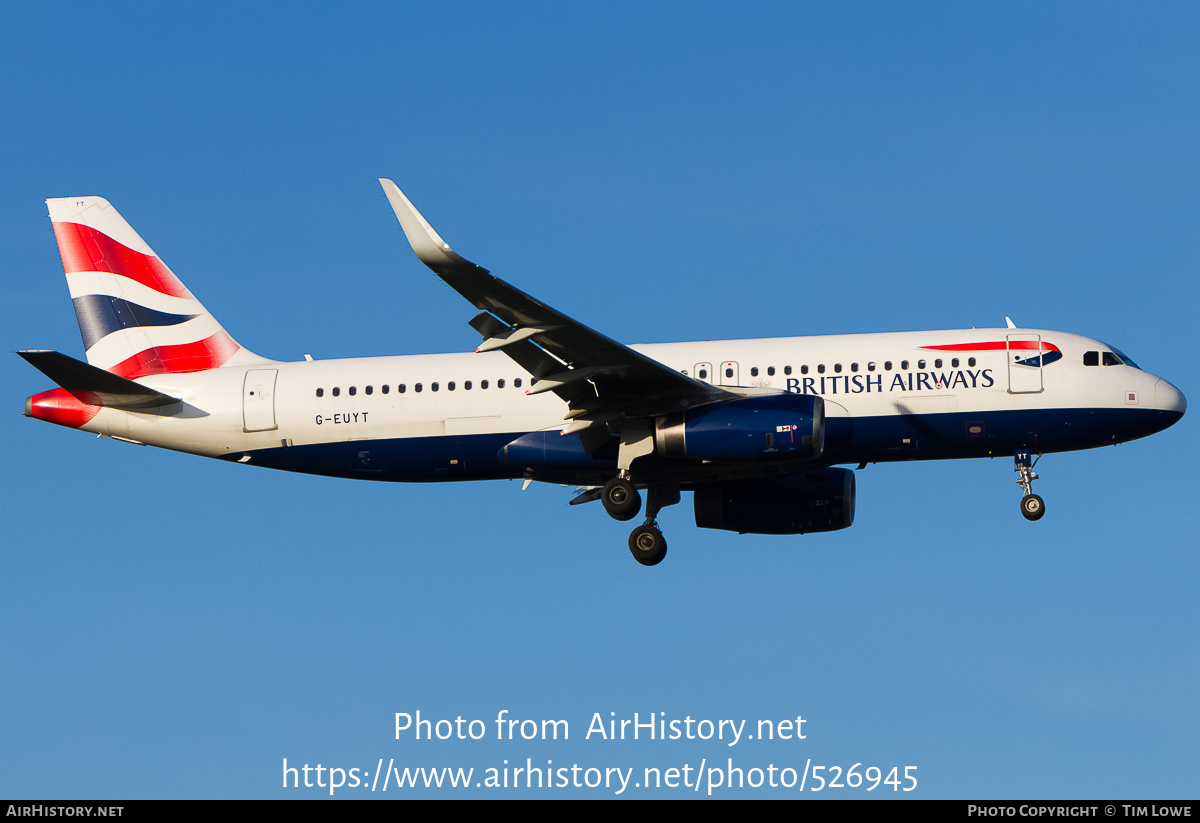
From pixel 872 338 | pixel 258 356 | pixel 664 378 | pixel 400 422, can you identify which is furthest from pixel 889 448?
pixel 258 356

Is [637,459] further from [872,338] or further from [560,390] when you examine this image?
[872,338]

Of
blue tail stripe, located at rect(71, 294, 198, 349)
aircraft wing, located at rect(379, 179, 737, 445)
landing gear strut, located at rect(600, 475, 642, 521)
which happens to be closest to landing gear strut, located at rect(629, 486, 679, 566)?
landing gear strut, located at rect(600, 475, 642, 521)

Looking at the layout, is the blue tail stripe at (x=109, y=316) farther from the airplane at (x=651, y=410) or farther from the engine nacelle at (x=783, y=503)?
the engine nacelle at (x=783, y=503)

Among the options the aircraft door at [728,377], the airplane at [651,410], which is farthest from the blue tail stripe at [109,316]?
the aircraft door at [728,377]

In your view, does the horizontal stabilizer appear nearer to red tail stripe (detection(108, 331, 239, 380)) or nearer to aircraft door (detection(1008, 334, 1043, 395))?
red tail stripe (detection(108, 331, 239, 380))

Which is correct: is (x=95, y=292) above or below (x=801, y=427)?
above

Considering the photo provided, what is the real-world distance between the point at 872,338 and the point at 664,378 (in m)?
→ 6.06

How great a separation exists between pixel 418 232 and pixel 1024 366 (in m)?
16.2

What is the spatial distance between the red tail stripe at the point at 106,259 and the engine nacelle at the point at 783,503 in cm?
1587

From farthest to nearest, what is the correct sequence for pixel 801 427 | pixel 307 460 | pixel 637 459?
pixel 307 460
pixel 637 459
pixel 801 427

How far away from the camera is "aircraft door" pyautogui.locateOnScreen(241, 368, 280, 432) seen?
40062mm

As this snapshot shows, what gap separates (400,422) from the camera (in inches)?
1542

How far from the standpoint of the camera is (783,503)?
134 ft

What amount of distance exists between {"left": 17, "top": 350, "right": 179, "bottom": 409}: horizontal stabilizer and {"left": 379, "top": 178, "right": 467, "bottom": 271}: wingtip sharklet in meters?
11.2
